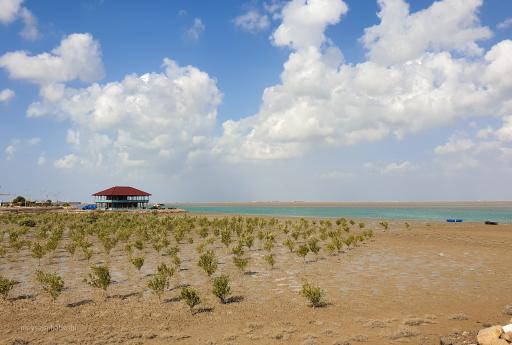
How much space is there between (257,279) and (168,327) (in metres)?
6.17

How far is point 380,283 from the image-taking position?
14758 millimetres

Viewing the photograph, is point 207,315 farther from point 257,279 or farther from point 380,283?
point 380,283

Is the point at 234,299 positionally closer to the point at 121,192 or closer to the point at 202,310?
the point at 202,310

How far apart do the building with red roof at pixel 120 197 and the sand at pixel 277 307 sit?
2303 inches

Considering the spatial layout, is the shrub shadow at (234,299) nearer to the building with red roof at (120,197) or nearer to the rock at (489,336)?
the rock at (489,336)

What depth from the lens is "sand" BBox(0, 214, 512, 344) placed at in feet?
30.3

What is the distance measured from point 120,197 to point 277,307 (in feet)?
238

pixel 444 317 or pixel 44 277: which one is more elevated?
pixel 44 277

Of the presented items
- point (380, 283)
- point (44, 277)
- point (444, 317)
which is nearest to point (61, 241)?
point (44, 277)

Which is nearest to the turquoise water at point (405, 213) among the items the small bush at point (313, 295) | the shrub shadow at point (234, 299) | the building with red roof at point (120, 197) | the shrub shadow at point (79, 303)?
the building with red roof at point (120, 197)

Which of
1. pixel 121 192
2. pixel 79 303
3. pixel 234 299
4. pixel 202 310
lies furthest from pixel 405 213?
pixel 79 303

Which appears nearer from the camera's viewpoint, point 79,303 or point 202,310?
point 202,310

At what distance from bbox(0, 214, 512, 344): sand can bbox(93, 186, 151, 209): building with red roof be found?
58496 millimetres

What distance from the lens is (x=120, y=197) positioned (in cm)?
7812
